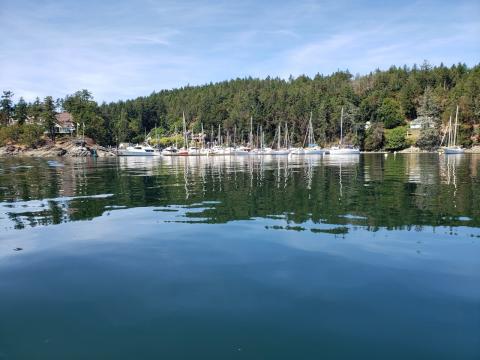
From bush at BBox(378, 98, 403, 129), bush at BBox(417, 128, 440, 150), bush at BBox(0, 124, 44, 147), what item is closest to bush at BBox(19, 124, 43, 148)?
bush at BBox(0, 124, 44, 147)

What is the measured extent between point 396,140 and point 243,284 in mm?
173412

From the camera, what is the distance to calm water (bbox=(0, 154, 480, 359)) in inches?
317

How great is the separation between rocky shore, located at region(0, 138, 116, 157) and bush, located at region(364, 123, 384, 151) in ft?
346

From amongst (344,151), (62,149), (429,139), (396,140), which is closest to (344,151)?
(344,151)

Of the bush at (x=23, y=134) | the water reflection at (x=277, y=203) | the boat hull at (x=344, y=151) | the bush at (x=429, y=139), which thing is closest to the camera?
the water reflection at (x=277, y=203)

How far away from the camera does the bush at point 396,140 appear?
171250 mm

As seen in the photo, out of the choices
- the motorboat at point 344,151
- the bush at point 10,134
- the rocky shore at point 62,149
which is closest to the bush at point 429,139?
the motorboat at point 344,151

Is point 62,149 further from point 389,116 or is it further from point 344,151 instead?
point 389,116

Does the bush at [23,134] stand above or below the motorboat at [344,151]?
above

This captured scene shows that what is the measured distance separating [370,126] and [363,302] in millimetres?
183223

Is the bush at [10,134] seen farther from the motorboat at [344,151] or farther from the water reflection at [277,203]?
the water reflection at [277,203]

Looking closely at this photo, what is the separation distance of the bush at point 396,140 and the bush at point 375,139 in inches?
121

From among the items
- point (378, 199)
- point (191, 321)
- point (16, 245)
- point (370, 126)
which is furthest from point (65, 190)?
point (370, 126)

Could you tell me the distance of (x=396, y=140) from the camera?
171125 mm
